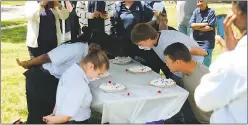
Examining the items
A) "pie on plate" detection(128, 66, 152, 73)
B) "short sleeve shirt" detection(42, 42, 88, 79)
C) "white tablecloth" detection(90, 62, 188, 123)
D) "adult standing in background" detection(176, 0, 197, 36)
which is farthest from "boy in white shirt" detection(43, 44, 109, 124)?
"adult standing in background" detection(176, 0, 197, 36)

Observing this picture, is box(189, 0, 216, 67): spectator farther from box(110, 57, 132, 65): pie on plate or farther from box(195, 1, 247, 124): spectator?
box(195, 1, 247, 124): spectator

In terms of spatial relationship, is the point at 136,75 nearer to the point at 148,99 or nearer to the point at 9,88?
the point at 148,99

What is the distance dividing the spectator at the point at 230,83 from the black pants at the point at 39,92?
5.17ft

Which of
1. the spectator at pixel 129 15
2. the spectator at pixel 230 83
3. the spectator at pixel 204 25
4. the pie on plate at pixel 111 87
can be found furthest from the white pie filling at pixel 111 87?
the spectator at pixel 204 25

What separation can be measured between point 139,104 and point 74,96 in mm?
471

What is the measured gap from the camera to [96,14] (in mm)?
4648

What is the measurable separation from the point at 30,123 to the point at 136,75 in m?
1.00

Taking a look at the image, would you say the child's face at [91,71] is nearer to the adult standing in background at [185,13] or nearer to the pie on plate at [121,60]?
the pie on plate at [121,60]

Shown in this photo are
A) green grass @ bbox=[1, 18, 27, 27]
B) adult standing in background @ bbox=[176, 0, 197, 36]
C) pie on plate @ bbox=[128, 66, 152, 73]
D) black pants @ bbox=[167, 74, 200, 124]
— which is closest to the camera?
black pants @ bbox=[167, 74, 200, 124]

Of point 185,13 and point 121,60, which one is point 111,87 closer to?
point 121,60

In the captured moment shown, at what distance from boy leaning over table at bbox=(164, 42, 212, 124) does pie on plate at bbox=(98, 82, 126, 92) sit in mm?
394

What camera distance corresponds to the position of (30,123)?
3523 millimetres

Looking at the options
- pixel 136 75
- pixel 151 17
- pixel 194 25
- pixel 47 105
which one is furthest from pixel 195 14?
pixel 47 105

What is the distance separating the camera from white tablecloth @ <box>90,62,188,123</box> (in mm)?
2852
